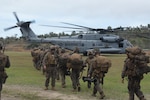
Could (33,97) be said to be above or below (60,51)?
below

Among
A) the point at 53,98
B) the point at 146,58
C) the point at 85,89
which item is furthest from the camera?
the point at 85,89

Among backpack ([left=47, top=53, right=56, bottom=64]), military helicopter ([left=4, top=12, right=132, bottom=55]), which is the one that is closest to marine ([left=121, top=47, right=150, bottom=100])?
backpack ([left=47, top=53, right=56, bottom=64])

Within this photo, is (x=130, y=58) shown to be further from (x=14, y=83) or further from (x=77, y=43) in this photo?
(x=77, y=43)

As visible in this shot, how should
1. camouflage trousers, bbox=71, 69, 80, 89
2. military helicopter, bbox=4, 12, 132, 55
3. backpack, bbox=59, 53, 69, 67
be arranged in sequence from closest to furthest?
camouflage trousers, bbox=71, 69, 80, 89 → backpack, bbox=59, 53, 69, 67 → military helicopter, bbox=4, 12, 132, 55

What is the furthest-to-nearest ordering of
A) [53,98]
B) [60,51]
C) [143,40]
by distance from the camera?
[143,40] < [60,51] < [53,98]

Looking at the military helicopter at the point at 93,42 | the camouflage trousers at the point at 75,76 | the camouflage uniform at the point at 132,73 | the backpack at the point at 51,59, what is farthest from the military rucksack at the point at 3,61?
the military helicopter at the point at 93,42

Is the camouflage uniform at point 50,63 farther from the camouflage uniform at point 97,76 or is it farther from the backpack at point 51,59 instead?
the camouflage uniform at point 97,76

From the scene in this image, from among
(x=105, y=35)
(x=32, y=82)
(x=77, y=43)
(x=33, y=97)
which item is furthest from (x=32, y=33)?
(x=33, y=97)

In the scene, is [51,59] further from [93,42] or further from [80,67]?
[93,42]

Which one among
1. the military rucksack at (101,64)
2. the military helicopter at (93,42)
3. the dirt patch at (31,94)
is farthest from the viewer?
the military helicopter at (93,42)

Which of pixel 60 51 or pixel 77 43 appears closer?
pixel 60 51

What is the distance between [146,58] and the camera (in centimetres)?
1055

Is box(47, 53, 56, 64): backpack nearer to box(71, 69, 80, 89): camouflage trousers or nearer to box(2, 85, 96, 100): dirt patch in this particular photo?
box(71, 69, 80, 89): camouflage trousers

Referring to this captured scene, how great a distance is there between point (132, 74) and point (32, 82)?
8492mm
